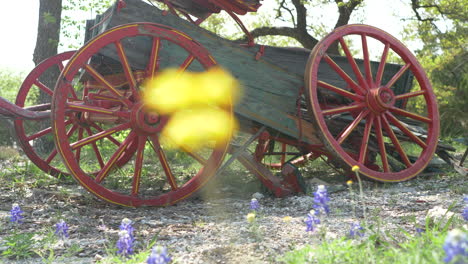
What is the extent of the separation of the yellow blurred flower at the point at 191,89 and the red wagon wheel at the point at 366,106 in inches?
30.0

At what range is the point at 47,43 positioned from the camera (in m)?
7.83

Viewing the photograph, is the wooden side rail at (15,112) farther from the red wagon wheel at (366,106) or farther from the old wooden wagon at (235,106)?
the red wagon wheel at (366,106)

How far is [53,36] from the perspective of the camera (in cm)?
784

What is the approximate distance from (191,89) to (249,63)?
23.0 inches

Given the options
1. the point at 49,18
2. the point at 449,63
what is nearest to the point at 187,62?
the point at 49,18

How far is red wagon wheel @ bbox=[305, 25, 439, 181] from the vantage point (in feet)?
13.2

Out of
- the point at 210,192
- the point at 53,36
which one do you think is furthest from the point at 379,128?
the point at 53,36

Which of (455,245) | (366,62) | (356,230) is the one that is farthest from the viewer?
(366,62)

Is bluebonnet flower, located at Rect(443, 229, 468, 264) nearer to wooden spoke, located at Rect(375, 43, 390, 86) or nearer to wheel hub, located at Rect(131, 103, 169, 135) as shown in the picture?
wheel hub, located at Rect(131, 103, 169, 135)

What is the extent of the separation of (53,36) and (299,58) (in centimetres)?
511

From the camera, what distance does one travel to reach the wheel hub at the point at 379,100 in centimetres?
418

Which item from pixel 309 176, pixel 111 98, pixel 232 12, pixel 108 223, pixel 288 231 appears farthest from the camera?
pixel 309 176

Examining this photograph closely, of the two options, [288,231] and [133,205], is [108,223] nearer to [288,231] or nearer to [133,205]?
[133,205]

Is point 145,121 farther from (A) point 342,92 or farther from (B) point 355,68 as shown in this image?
(B) point 355,68
